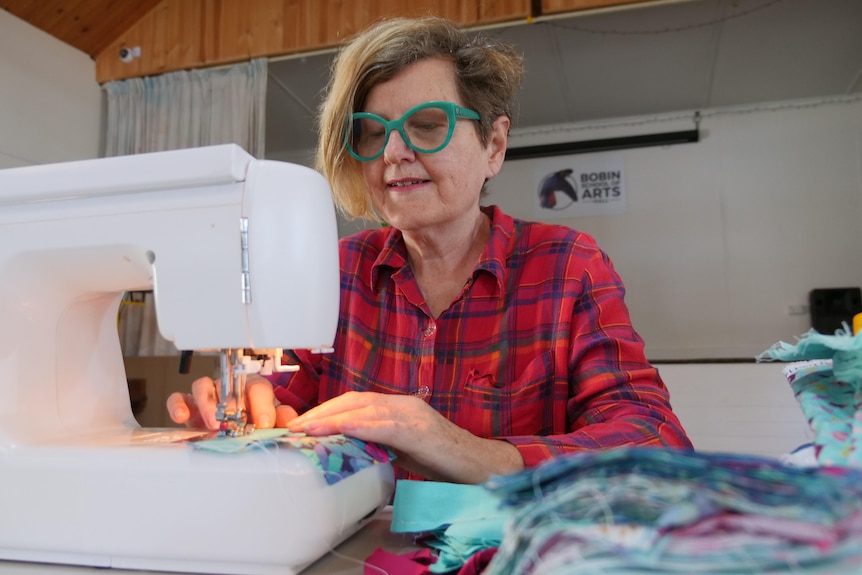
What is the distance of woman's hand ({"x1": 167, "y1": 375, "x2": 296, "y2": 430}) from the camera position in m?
Result: 0.87

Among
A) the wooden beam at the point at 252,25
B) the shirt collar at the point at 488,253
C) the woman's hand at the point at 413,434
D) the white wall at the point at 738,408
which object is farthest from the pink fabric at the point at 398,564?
the wooden beam at the point at 252,25

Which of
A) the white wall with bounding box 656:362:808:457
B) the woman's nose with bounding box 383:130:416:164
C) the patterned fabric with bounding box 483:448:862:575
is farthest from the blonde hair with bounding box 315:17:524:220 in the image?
the white wall with bounding box 656:362:808:457

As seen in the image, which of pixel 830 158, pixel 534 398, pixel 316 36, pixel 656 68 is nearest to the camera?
pixel 534 398

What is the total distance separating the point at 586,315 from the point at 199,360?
2.32m

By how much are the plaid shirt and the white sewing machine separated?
0.38 metres

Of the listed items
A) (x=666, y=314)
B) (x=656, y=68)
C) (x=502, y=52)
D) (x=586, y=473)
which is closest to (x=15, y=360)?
(x=586, y=473)

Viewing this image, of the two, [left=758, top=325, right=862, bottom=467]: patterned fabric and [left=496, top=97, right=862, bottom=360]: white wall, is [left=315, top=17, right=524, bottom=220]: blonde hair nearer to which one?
[left=758, top=325, right=862, bottom=467]: patterned fabric

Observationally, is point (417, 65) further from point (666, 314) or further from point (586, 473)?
point (666, 314)

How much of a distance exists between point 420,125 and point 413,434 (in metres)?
0.60

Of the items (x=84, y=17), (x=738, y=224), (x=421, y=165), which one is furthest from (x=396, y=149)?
(x=738, y=224)

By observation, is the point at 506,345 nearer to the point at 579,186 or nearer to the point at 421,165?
the point at 421,165

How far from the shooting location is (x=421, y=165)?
1137mm

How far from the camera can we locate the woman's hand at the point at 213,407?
874mm

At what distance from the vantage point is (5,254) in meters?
0.78
